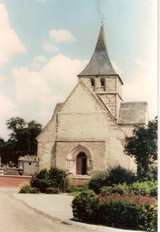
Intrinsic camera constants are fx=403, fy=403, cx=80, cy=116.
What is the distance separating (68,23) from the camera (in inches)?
344

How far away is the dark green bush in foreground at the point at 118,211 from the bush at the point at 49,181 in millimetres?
2464

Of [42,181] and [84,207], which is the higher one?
[42,181]

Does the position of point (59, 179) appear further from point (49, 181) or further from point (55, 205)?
point (55, 205)

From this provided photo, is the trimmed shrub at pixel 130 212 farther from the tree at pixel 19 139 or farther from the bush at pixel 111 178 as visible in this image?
the tree at pixel 19 139

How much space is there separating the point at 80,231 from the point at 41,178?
370cm

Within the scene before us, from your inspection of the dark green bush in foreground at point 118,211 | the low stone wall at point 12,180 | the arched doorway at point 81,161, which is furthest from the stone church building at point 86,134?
the dark green bush in foreground at point 118,211

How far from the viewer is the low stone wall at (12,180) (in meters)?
10.8

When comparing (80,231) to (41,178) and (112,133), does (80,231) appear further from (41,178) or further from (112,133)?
(112,133)

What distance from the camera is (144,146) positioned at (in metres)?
9.37

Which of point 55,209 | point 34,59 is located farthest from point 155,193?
point 34,59

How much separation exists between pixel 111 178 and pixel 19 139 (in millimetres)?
2543

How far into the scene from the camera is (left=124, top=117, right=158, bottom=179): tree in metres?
8.41

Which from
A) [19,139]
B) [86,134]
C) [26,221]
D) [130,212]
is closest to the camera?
[130,212]

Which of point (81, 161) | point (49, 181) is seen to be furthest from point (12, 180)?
point (81, 161)
